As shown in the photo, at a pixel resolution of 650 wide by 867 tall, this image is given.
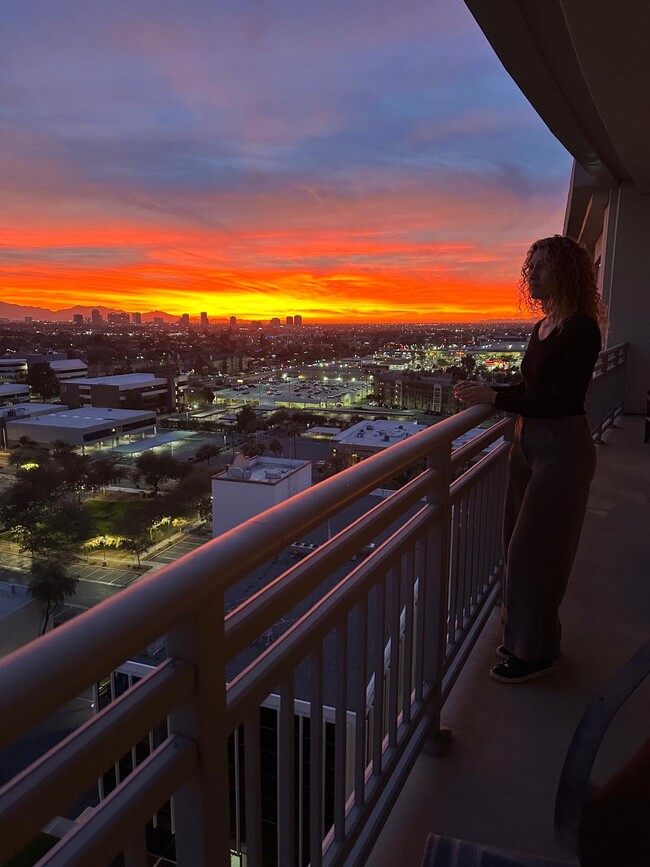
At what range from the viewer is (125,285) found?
23.2 meters

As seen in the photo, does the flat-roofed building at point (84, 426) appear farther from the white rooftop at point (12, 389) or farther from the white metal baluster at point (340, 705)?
the white metal baluster at point (340, 705)

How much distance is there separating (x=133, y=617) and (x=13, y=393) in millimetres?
6702

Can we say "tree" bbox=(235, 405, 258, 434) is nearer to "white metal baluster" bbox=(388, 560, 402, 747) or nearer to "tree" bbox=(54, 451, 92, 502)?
"tree" bbox=(54, 451, 92, 502)

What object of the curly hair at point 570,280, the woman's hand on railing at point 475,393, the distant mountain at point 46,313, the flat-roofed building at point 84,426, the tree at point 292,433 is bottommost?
the flat-roofed building at point 84,426

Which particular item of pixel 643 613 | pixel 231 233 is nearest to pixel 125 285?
pixel 231 233

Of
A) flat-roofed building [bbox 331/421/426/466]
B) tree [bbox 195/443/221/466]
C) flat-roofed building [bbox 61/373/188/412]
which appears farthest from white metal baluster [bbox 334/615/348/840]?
flat-roofed building [bbox 61/373/188/412]

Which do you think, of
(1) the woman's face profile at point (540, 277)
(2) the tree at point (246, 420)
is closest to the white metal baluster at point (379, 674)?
(1) the woman's face profile at point (540, 277)

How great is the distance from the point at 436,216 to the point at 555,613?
18339 mm

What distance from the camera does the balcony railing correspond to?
0.56 metres

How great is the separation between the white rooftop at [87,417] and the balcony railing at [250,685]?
208 inches

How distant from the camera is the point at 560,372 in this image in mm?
2004

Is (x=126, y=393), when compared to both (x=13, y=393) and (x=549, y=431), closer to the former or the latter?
(x=13, y=393)

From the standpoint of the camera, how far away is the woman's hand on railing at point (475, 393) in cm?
217

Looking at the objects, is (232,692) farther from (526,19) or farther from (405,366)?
(526,19)
